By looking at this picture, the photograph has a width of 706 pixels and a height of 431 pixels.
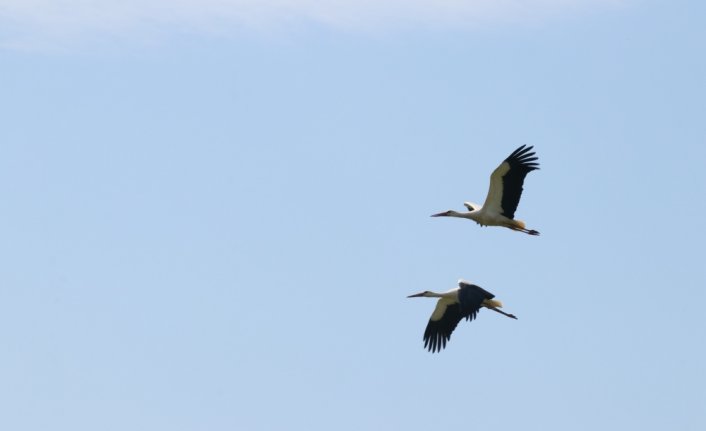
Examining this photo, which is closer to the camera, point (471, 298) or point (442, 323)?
point (471, 298)

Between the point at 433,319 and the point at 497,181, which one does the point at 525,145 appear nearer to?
the point at 497,181

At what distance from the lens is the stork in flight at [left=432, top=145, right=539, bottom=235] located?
4594 centimetres

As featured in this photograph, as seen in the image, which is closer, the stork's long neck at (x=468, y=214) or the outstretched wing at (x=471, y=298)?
the outstretched wing at (x=471, y=298)

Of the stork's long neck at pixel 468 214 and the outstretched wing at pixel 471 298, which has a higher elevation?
the stork's long neck at pixel 468 214

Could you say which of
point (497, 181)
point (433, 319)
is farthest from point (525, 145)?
point (433, 319)

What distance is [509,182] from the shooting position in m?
46.2

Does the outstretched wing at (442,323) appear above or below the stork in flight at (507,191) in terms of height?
below

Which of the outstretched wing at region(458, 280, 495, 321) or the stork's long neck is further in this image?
the stork's long neck

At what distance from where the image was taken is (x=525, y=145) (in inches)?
1800

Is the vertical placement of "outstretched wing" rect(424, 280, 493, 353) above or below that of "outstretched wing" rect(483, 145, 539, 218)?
below

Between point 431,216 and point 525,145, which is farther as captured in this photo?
point 431,216

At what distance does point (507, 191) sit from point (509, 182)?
0.22 m

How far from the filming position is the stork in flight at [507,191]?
45.9 meters

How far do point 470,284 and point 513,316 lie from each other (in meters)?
1.51
